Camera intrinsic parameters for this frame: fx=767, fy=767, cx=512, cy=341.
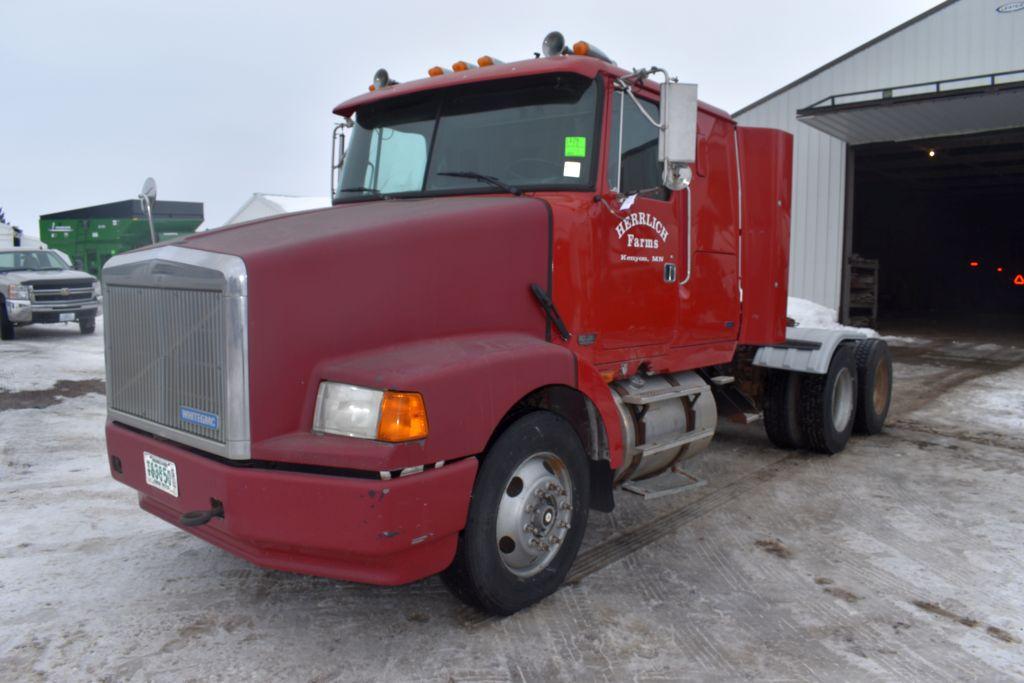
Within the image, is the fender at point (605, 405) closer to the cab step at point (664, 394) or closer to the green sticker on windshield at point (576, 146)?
the cab step at point (664, 394)

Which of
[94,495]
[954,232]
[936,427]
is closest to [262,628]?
[94,495]

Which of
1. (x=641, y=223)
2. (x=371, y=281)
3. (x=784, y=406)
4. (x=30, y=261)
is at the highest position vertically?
(x=641, y=223)

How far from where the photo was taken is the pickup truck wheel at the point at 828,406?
6.95m

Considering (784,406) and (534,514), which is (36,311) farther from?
(534,514)

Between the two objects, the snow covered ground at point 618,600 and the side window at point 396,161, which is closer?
the snow covered ground at point 618,600

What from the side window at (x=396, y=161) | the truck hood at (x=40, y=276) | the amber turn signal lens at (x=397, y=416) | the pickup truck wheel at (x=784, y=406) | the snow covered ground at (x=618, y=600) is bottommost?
the snow covered ground at (x=618, y=600)

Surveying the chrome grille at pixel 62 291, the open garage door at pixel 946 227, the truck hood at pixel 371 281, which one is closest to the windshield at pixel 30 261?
the chrome grille at pixel 62 291

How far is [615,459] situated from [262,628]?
1977mm

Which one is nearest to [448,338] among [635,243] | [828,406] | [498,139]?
[498,139]

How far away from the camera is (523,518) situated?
3.69 meters

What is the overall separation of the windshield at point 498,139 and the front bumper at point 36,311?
1393 centimetres

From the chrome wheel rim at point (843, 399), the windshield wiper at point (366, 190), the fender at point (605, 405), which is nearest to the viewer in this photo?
the fender at point (605, 405)

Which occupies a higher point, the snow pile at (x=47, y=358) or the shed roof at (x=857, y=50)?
the shed roof at (x=857, y=50)

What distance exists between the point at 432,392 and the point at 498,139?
1.84 meters
